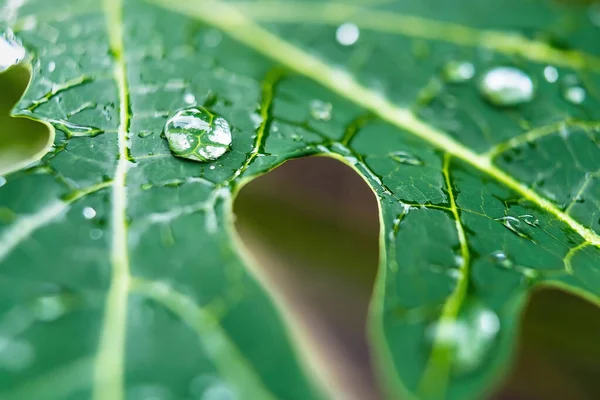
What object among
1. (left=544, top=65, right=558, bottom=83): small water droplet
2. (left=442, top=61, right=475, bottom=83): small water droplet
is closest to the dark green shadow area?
(left=442, top=61, right=475, bottom=83): small water droplet

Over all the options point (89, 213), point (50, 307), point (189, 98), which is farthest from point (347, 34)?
point (50, 307)

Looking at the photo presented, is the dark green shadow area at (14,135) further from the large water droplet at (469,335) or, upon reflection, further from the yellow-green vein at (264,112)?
the large water droplet at (469,335)

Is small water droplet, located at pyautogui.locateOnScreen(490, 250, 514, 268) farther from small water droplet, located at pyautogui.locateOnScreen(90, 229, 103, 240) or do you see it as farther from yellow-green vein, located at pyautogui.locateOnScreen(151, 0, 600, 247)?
small water droplet, located at pyautogui.locateOnScreen(90, 229, 103, 240)

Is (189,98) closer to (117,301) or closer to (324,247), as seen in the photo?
(117,301)

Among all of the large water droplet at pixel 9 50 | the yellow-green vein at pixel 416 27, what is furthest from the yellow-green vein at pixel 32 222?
the yellow-green vein at pixel 416 27

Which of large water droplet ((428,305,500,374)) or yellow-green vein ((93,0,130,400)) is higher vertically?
yellow-green vein ((93,0,130,400))

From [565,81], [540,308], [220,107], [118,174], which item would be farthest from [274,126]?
[540,308]

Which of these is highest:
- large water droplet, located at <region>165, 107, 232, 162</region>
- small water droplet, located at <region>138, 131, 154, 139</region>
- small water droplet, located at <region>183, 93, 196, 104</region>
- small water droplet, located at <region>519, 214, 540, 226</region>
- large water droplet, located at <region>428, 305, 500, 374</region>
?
small water droplet, located at <region>183, 93, 196, 104</region>
